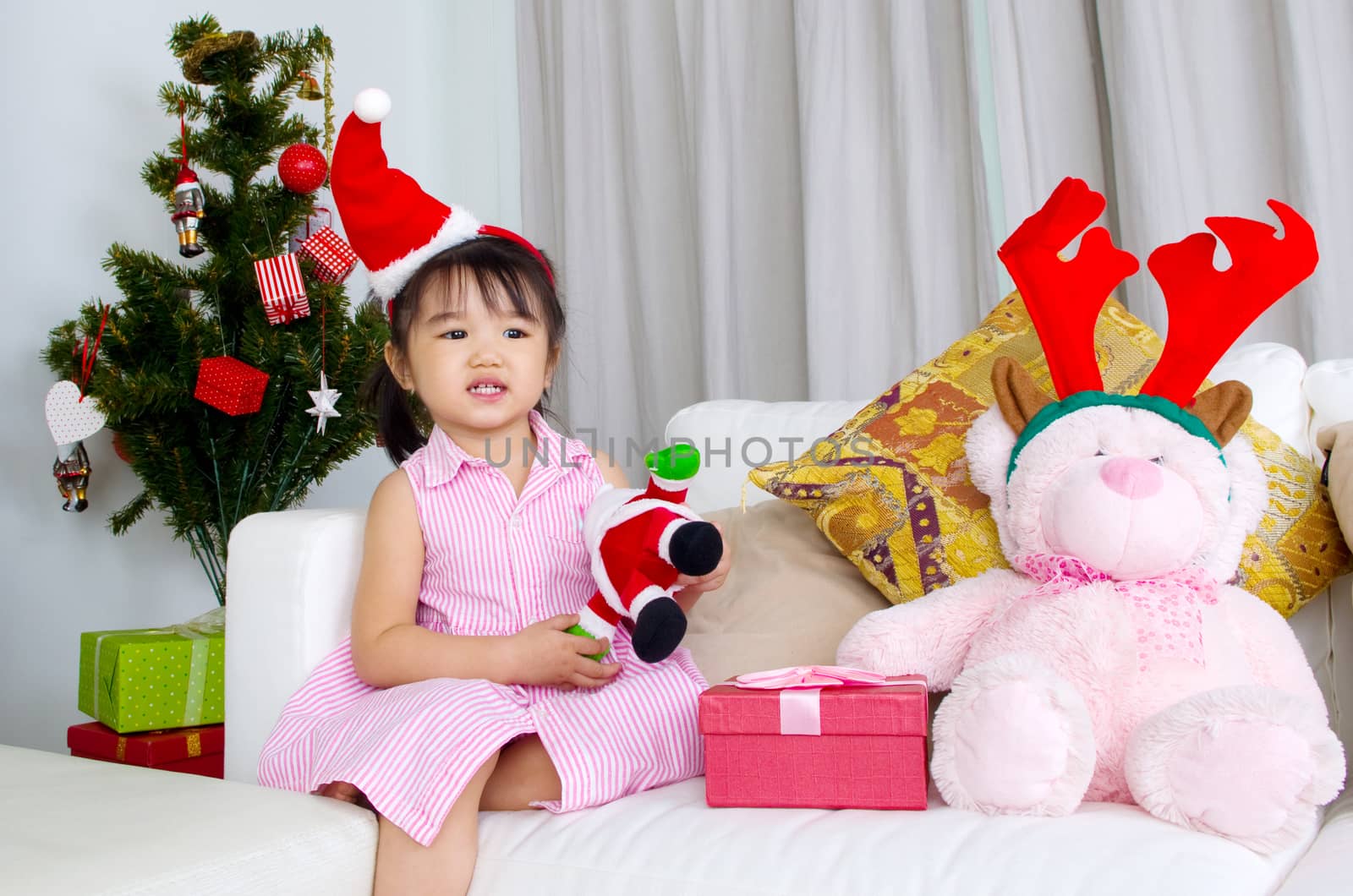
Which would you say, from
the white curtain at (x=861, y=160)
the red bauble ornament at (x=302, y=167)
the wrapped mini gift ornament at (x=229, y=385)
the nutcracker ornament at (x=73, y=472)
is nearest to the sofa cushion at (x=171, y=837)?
the wrapped mini gift ornament at (x=229, y=385)

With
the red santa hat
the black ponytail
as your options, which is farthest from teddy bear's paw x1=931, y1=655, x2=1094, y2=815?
the black ponytail

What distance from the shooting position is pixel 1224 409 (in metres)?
0.96

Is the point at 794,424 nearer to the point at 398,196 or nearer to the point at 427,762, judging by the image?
the point at 398,196

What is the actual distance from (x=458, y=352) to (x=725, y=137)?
52.2 inches

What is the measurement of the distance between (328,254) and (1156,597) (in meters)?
1.60

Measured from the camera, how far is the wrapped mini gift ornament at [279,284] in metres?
1.86

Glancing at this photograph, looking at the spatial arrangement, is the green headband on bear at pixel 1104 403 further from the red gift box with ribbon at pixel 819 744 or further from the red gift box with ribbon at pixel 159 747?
the red gift box with ribbon at pixel 159 747

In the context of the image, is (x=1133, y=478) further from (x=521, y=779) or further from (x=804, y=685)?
(x=521, y=779)

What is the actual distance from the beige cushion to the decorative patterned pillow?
0.14 feet

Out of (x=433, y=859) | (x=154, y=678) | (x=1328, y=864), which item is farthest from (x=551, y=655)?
(x=154, y=678)

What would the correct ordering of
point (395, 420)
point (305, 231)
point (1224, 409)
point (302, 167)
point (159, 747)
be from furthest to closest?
point (305, 231) → point (302, 167) → point (159, 747) → point (395, 420) → point (1224, 409)

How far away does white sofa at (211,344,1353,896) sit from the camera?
27.3 inches

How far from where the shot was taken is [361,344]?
1.95 metres

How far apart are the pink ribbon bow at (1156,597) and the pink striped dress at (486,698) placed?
356 millimetres
